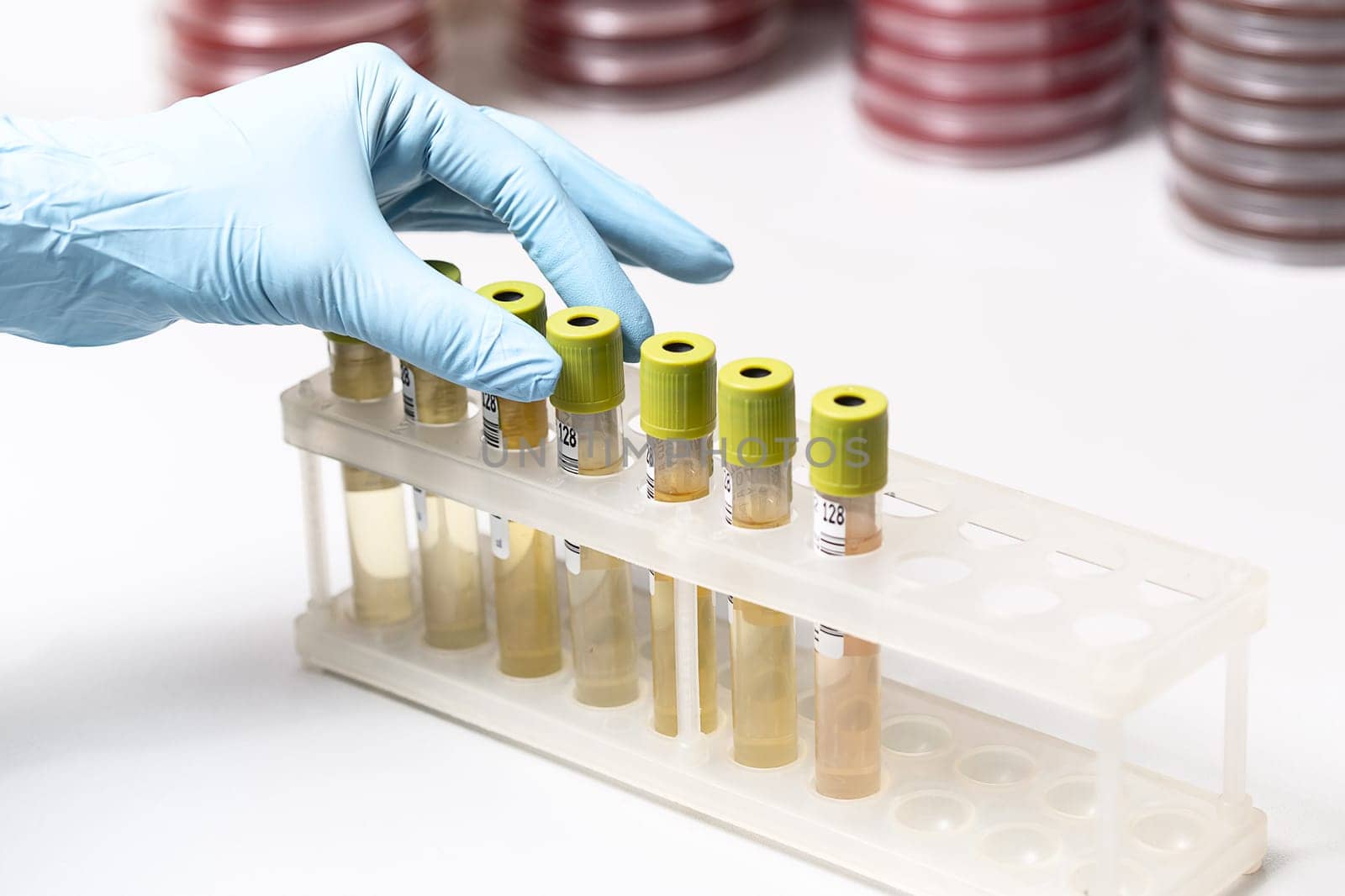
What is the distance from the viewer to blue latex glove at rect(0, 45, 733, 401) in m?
1.48

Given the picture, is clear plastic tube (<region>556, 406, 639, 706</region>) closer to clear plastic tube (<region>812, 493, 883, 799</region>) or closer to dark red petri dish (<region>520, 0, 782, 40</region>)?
clear plastic tube (<region>812, 493, 883, 799</region>)

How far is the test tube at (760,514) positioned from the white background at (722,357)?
93mm

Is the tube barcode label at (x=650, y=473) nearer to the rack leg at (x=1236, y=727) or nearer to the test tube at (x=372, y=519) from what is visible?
the test tube at (x=372, y=519)

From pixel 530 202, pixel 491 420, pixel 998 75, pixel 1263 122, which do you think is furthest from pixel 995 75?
pixel 491 420

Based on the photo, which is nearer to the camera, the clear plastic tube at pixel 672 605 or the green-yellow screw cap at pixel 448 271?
the clear plastic tube at pixel 672 605

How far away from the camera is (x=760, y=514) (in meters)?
1.44

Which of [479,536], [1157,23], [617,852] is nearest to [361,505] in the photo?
[479,536]

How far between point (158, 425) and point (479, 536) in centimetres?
53

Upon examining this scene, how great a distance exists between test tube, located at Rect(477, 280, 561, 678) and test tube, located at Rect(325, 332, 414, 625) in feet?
0.39

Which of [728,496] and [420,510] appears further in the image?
[420,510]

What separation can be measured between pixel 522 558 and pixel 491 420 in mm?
126

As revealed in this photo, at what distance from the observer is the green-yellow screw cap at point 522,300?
1.55 m

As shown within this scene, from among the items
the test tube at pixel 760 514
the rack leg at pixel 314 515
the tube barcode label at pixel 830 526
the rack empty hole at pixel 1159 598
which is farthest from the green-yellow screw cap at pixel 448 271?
the rack empty hole at pixel 1159 598

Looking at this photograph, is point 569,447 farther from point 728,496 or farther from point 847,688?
point 847,688
